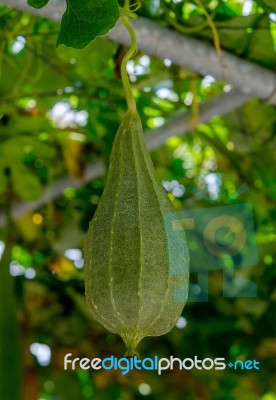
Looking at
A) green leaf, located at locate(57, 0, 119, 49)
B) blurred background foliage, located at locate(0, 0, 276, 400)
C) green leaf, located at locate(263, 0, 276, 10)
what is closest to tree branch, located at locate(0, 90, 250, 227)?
blurred background foliage, located at locate(0, 0, 276, 400)

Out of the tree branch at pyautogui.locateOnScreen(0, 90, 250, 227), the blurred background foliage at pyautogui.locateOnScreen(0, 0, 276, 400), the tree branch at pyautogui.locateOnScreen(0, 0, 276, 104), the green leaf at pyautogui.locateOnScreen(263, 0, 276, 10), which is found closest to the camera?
the green leaf at pyautogui.locateOnScreen(263, 0, 276, 10)

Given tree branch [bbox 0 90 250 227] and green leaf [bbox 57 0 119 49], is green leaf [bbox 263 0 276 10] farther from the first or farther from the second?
tree branch [bbox 0 90 250 227]

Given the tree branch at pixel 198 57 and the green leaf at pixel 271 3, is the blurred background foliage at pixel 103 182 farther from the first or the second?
the green leaf at pixel 271 3

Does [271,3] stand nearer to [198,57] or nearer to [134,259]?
[198,57]

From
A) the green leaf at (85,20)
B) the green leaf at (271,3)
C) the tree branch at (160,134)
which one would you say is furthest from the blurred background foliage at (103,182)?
the green leaf at (85,20)

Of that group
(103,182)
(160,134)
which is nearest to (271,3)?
(160,134)

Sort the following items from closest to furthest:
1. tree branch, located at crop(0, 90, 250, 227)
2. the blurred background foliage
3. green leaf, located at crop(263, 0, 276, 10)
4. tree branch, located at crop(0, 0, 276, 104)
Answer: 1. green leaf, located at crop(263, 0, 276, 10)
2. tree branch, located at crop(0, 0, 276, 104)
3. tree branch, located at crop(0, 90, 250, 227)
4. the blurred background foliage

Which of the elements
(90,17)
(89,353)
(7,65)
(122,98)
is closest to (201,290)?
(89,353)
